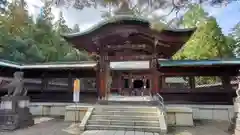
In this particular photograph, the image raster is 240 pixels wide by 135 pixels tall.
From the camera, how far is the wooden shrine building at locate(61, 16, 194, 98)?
9.38 metres

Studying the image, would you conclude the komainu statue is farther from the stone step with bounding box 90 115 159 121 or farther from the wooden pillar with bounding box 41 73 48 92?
the wooden pillar with bounding box 41 73 48 92

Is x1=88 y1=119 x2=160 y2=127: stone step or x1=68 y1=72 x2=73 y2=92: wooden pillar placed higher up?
x1=68 y1=72 x2=73 y2=92: wooden pillar

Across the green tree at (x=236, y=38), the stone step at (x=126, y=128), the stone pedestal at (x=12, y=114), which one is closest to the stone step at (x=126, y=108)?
the stone step at (x=126, y=128)

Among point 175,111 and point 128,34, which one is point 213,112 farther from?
point 128,34

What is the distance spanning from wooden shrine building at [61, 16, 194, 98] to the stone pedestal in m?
3.66

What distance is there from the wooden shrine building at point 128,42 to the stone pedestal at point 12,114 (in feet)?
12.0

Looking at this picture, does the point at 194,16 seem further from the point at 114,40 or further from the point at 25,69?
the point at 25,69

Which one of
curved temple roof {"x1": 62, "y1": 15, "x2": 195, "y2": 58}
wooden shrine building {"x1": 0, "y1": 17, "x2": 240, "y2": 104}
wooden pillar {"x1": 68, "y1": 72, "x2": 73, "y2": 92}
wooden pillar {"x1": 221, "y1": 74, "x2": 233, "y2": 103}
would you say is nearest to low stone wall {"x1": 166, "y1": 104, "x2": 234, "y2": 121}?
wooden shrine building {"x1": 0, "y1": 17, "x2": 240, "y2": 104}

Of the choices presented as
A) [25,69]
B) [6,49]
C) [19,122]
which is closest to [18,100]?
[19,122]

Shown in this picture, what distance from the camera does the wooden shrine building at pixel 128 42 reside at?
9.38 metres

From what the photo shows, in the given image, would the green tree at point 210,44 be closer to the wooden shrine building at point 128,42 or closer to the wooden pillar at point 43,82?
the wooden shrine building at point 128,42

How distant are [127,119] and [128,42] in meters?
3.96

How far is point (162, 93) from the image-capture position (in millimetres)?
11469

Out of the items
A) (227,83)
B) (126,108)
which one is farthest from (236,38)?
(126,108)
